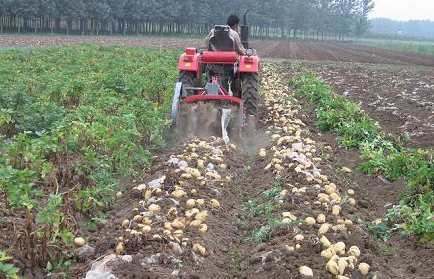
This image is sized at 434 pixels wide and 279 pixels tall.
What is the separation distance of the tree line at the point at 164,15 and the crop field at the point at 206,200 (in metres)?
47.3

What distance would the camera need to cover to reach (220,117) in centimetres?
897

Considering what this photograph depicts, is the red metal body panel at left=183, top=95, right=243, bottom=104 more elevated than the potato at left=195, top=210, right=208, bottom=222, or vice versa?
the red metal body panel at left=183, top=95, right=243, bottom=104

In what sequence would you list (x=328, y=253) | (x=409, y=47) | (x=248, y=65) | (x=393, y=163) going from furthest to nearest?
1. (x=409, y=47)
2. (x=248, y=65)
3. (x=393, y=163)
4. (x=328, y=253)

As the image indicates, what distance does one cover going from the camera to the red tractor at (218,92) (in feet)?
29.4

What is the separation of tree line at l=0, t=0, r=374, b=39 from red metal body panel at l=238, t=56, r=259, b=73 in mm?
45697

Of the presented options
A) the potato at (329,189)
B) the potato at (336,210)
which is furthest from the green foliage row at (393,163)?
the potato at (329,189)

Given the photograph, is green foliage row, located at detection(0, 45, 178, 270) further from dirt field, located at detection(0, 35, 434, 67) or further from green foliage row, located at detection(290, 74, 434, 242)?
dirt field, located at detection(0, 35, 434, 67)

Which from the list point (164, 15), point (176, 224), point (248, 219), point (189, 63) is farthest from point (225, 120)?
point (164, 15)

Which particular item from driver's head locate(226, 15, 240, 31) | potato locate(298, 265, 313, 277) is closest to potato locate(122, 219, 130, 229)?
potato locate(298, 265, 313, 277)

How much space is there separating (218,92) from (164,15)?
61.1 metres

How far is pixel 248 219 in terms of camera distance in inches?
232

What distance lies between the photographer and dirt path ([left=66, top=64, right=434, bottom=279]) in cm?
447

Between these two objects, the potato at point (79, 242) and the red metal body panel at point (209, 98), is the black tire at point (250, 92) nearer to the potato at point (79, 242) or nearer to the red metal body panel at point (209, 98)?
the red metal body panel at point (209, 98)

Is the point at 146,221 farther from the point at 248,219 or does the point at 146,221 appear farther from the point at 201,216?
the point at 248,219
